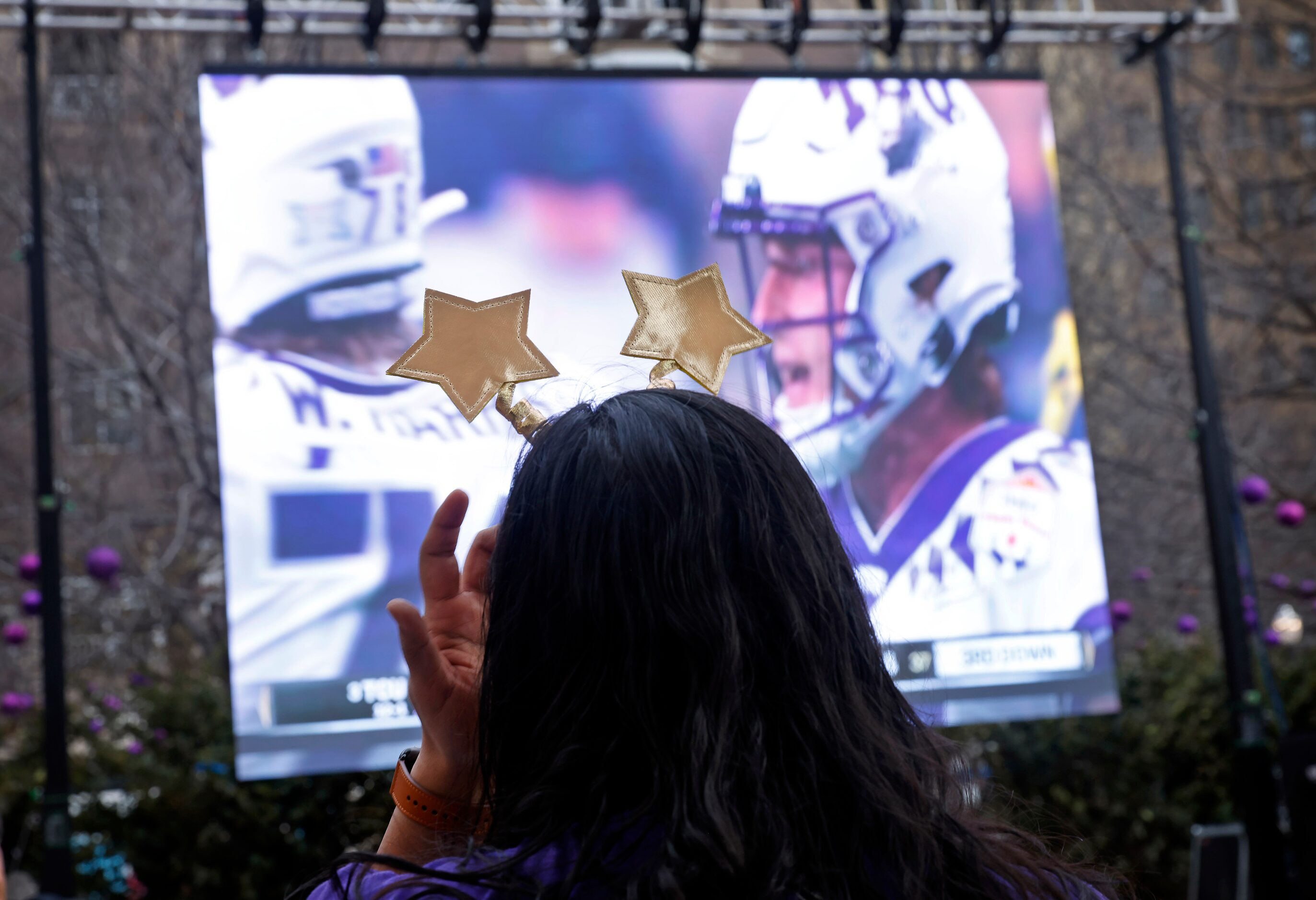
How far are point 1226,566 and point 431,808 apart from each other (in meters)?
2.74

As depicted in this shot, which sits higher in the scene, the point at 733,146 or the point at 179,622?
the point at 733,146

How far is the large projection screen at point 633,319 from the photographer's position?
2510mm

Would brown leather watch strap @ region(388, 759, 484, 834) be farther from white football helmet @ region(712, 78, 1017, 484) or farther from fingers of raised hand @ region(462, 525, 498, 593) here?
white football helmet @ region(712, 78, 1017, 484)

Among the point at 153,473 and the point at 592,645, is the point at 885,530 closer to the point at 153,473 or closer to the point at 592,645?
the point at 592,645

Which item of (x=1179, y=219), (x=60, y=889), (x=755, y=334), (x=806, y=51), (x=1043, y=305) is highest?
(x=806, y=51)

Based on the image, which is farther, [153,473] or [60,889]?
[153,473]

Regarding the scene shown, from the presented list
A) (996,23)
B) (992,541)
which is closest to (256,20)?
(996,23)

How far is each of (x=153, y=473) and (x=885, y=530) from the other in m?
3.26

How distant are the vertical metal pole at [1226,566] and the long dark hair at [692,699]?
8.28ft

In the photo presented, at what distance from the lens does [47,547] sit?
2.51 meters

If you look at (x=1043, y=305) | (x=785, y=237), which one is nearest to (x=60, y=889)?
(x=785, y=237)

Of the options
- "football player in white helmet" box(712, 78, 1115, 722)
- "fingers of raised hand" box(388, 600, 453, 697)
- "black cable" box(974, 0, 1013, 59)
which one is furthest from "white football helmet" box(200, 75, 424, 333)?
"fingers of raised hand" box(388, 600, 453, 697)

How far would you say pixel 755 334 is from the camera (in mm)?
1137

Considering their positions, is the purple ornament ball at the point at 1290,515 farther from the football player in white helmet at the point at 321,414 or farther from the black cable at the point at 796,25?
the football player in white helmet at the point at 321,414
